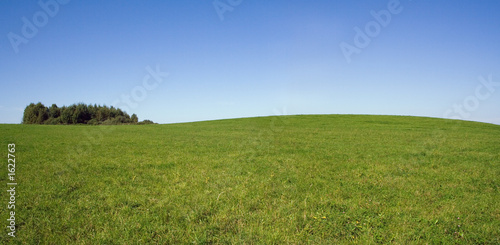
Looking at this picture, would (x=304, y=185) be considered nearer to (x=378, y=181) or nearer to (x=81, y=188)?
(x=378, y=181)

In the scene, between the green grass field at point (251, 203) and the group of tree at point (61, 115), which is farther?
the group of tree at point (61, 115)

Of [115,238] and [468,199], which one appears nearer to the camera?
[115,238]

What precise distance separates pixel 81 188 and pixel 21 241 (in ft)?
9.81

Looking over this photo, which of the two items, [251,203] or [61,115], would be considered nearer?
[251,203]

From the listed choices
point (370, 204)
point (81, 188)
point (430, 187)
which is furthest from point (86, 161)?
point (430, 187)

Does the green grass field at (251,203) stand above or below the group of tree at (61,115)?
below

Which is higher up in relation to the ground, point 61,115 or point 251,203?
point 61,115

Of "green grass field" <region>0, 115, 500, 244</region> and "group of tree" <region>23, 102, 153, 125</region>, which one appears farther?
"group of tree" <region>23, 102, 153, 125</region>

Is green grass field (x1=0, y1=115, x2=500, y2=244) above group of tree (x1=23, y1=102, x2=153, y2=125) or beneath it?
beneath

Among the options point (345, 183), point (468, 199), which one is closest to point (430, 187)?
point (468, 199)

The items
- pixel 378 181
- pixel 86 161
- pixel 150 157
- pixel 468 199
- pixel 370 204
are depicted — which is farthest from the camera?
pixel 150 157

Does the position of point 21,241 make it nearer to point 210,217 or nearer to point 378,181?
point 210,217

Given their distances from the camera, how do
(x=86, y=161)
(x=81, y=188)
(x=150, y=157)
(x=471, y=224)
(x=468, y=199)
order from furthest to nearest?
(x=150, y=157), (x=86, y=161), (x=81, y=188), (x=468, y=199), (x=471, y=224)

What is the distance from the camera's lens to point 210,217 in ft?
18.2
